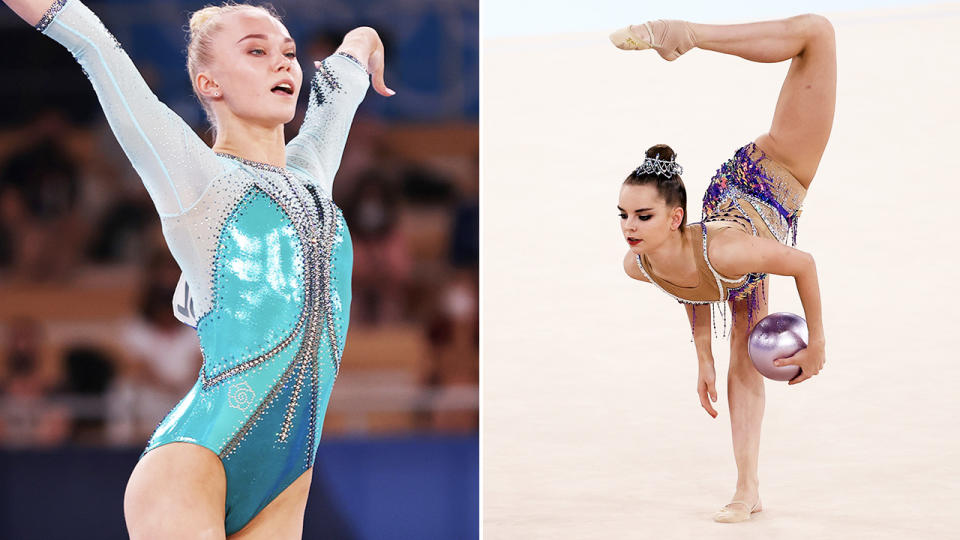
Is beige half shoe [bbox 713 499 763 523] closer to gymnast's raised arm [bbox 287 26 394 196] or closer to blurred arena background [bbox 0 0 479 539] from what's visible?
blurred arena background [bbox 0 0 479 539]

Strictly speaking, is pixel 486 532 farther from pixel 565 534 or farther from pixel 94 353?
pixel 94 353

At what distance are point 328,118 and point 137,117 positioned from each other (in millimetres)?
542

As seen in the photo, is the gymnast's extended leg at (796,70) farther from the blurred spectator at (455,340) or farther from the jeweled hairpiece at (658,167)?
the blurred spectator at (455,340)

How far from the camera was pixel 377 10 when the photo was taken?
353 cm

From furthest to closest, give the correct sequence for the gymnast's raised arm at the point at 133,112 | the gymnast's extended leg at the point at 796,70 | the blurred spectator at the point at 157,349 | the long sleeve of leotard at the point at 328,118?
1. the blurred spectator at the point at 157,349
2. the gymnast's extended leg at the point at 796,70
3. the long sleeve of leotard at the point at 328,118
4. the gymnast's raised arm at the point at 133,112

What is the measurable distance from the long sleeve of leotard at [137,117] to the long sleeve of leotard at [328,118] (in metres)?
0.31

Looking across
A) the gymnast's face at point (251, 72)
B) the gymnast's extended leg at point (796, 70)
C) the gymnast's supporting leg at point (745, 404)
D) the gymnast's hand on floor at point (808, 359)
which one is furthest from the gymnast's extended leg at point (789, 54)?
the gymnast's face at point (251, 72)

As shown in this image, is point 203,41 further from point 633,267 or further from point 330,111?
point 633,267

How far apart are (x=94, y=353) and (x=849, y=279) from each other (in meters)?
5.62

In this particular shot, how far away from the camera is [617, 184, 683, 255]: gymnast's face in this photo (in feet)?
9.72

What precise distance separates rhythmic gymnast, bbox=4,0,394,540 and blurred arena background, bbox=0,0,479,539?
4.88 feet

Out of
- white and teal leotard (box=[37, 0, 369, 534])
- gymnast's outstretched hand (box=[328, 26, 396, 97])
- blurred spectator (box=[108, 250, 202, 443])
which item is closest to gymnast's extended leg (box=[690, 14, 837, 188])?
gymnast's outstretched hand (box=[328, 26, 396, 97])

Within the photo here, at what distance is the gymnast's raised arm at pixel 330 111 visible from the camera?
6.69 ft

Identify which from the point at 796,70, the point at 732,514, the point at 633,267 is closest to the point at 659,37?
the point at 796,70
